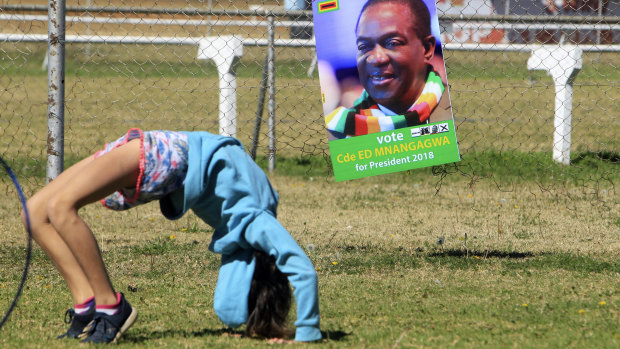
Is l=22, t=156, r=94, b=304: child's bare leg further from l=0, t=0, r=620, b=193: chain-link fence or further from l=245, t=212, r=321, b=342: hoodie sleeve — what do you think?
l=0, t=0, r=620, b=193: chain-link fence

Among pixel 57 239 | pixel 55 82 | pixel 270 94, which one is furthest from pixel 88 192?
pixel 270 94

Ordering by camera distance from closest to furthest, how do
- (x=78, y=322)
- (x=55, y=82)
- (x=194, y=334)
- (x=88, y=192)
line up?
1. (x=88, y=192)
2. (x=78, y=322)
3. (x=194, y=334)
4. (x=55, y=82)

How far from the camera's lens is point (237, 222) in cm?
356

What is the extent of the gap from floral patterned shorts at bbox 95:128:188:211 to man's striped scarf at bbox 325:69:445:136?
2037 millimetres

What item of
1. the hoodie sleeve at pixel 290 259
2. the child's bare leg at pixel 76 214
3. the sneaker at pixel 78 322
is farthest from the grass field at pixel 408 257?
the child's bare leg at pixel 76 214

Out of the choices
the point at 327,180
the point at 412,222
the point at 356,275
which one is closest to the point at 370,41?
the point at 356,275

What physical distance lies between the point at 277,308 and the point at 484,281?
1.83 metres

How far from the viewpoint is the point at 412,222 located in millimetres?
6934

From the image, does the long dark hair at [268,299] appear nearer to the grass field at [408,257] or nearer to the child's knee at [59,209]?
the grass field at [408,257]

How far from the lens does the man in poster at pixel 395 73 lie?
5.40m

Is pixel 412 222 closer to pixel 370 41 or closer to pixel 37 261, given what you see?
pixel 370 41

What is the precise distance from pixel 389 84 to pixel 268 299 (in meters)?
2.30

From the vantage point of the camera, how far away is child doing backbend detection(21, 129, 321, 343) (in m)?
3.44

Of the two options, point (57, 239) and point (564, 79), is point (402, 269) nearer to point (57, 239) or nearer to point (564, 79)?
point (57, 239)
